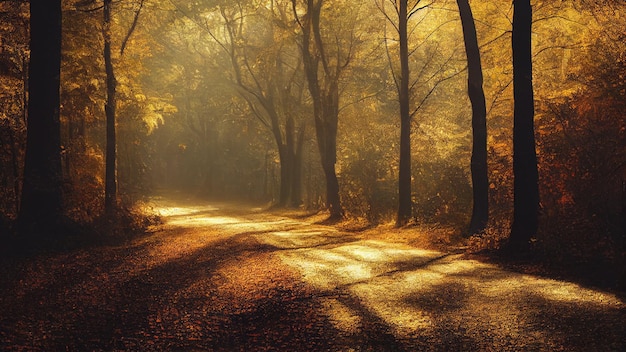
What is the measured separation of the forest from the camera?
21.9 feet

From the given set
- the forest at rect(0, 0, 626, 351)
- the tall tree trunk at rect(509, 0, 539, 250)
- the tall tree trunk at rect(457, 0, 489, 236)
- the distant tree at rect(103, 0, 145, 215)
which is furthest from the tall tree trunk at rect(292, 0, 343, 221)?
the tall tree trunk at rect(509, 0, 539, 250)

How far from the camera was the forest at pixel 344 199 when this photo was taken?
6.68 m

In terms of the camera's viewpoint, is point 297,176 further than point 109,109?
Yes

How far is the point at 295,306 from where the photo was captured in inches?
291

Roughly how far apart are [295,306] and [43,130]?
939cm

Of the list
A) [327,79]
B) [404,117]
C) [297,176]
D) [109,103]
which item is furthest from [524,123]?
[297,176]

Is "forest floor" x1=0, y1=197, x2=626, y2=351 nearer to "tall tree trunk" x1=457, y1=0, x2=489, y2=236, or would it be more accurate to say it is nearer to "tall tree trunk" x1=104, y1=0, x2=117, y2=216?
"tall tree trunk" x1=457, y1=0, x2=489, y2=236

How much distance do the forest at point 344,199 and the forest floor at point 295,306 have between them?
44mm

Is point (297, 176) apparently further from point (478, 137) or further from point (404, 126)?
point (478, 137)

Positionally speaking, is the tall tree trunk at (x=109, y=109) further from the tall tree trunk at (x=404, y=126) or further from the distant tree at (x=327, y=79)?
the tall tree trunk at (x=404, y=126)

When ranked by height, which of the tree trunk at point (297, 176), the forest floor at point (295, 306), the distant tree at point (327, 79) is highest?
the distant tree at point (327, 79)

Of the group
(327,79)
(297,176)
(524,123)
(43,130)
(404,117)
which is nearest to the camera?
(524,123)

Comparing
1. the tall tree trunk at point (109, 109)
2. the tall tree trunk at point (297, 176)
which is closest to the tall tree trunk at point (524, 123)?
the tall tree trunk at point (109, 109)

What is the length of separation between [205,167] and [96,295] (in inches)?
1970
